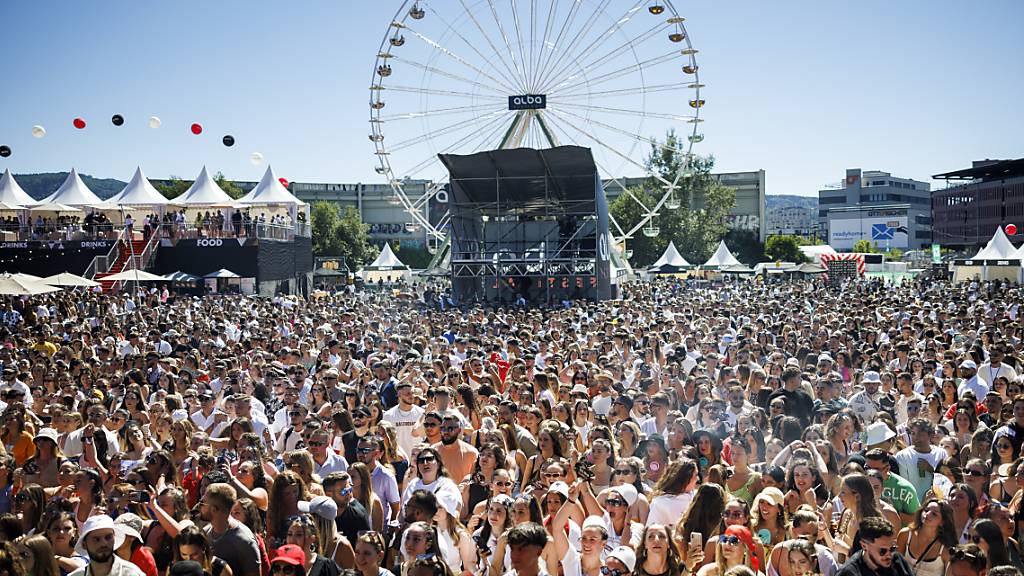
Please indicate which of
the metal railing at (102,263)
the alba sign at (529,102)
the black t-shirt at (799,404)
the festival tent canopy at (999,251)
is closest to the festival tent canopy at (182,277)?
the metal railing at (102,263)

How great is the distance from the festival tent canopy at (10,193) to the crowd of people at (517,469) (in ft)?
116

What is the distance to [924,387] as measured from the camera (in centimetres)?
938

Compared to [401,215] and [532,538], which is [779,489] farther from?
[401,215]

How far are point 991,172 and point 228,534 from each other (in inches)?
4048

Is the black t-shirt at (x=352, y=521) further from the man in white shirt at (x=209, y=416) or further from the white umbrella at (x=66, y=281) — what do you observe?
the white umbrella at (x=66, y=281)

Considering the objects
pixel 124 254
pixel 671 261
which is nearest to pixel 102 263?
pixel 124 254

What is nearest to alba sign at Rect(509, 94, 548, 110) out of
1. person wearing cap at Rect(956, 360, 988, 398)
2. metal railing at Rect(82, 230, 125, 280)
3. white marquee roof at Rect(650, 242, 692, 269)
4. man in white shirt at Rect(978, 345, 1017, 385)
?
metal railing at Rect(82, 230, 125, 280)

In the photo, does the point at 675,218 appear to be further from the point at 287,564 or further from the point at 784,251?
the point at 287,564

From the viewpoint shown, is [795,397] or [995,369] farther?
[995,369]

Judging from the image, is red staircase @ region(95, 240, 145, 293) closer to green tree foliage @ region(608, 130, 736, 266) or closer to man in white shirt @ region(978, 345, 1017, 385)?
man in white shirt @ region(978, 345, 1017, 385)

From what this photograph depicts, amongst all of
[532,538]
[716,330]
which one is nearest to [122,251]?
[716,330]

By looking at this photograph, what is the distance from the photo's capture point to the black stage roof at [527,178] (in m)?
29.3

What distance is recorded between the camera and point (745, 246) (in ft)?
270

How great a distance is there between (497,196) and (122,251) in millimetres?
16594
